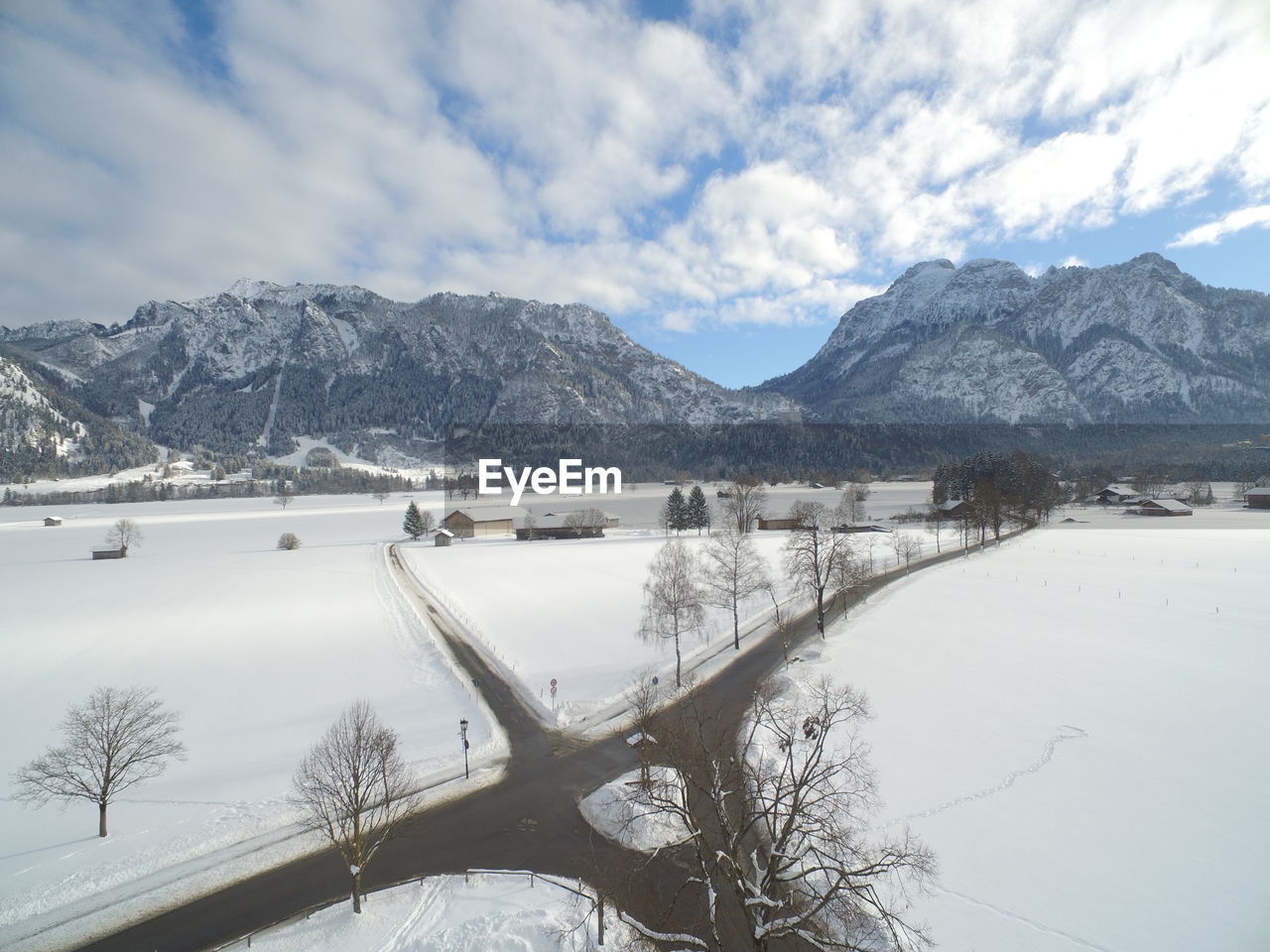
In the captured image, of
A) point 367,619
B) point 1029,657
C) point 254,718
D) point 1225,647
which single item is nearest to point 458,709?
point 254,718

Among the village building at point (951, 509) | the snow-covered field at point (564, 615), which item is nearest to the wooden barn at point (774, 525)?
the snow-covered field at point (564, 615)

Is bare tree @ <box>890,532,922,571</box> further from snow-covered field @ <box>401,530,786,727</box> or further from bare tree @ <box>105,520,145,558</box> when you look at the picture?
bare tree @ <box>105,520,145,558</box>

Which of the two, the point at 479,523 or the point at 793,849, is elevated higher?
the point at 479,523

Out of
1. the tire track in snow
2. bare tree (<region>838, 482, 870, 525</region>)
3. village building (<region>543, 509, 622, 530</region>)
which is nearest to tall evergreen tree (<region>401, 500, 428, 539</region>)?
village building (<region>543, 509, 622, 530</region>)

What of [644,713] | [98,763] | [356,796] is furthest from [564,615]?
[356,796]

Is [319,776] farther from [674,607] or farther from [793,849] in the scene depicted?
[674,607]

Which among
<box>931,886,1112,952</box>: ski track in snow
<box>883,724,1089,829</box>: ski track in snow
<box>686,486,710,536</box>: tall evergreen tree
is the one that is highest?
<box>686,486,710,536</box>: tall evergreen tree
